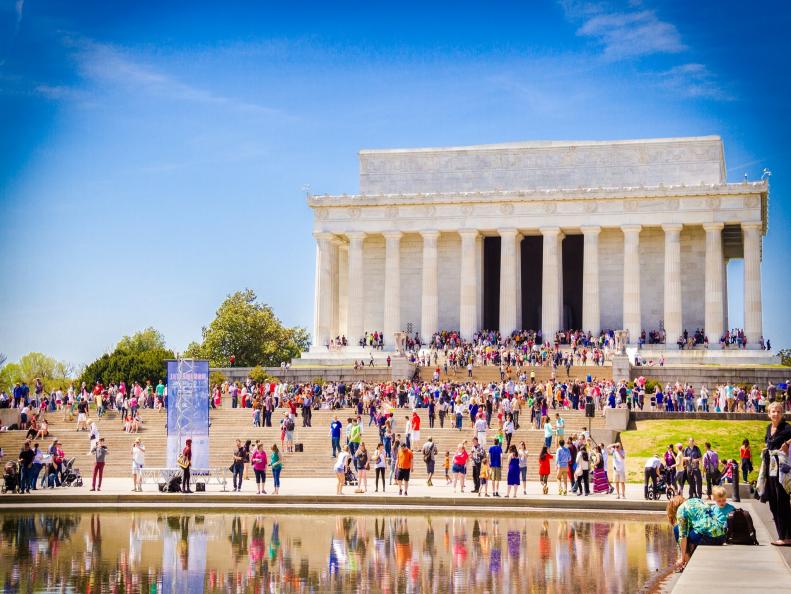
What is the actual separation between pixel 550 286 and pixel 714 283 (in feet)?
32.5

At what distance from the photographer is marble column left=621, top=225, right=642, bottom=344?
230ft

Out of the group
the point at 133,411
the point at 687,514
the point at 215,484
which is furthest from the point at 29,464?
the point at 687,514

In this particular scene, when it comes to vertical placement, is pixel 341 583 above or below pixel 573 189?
→ below

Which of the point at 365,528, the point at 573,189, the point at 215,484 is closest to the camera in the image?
the point at 365,528

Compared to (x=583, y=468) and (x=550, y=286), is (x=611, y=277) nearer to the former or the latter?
(x=550, y=286)

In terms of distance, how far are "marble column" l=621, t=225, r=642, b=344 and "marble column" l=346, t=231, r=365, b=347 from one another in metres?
16.9

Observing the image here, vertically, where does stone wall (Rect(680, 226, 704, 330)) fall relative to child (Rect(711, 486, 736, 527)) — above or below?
above

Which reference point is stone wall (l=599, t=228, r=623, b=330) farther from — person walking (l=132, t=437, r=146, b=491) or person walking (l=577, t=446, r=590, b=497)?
person walking (l=132, t=437, r=146, b=491)

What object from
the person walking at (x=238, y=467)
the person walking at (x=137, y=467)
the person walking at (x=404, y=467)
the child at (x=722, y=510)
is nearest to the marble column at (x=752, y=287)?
the person walking at (x=404, y=467)

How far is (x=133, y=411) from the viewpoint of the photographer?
47750 mm

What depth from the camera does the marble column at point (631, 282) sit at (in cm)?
7000

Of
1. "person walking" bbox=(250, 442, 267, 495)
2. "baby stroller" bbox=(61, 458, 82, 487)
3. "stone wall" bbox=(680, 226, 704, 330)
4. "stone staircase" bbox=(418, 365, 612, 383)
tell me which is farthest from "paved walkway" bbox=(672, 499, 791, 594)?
"stone wall" bbox=(680, 226, 704, 330)

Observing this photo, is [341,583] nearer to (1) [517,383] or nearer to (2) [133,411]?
(2) [133,411]

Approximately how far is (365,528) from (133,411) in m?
25.5
